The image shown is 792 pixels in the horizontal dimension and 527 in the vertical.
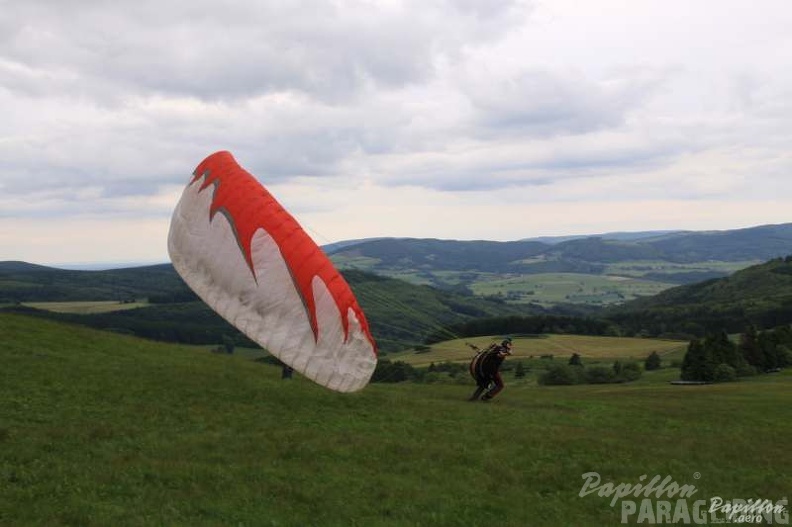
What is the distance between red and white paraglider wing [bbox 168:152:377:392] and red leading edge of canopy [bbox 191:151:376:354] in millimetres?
31

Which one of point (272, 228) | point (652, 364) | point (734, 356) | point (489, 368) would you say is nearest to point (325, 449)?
point (272, 228)

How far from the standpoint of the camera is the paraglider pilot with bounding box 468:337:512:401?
82.6 feet

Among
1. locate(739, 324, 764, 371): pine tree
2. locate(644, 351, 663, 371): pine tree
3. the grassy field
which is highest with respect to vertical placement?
the grassy field

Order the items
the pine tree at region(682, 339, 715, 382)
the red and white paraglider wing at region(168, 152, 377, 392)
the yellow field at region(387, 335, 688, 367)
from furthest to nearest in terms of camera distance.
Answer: the yellow field at region(387, 335, 688, 367) → the pine tree at region(682, 339, 715, 382) → the red and white paraglider wing at region(168, 152, 377, 392)

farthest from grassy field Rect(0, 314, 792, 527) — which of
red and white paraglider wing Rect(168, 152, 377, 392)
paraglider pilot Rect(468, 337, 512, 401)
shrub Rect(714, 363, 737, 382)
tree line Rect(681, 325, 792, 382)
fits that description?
tree line Rect(681, 325, 792, 382)

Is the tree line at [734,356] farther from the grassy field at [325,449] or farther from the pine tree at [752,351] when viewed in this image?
the grassy field at [325,449]

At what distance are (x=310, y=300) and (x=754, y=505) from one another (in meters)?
12.4

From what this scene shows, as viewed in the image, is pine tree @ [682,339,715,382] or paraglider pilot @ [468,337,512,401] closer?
paraglider pilot @ [468,337,512,401]

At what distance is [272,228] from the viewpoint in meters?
20.1

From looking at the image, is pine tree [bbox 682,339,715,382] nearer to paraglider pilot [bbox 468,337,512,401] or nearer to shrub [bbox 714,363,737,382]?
shrub [bbox 714,363,737,382]

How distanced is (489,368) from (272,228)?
1139cm

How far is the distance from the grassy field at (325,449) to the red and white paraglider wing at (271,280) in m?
2.51

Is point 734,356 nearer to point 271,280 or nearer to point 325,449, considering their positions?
point 325,449

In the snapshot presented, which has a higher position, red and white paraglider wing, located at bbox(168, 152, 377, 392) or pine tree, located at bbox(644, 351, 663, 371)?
red and white paraglider wing, located at bbox(168, 152, 377, 392)
